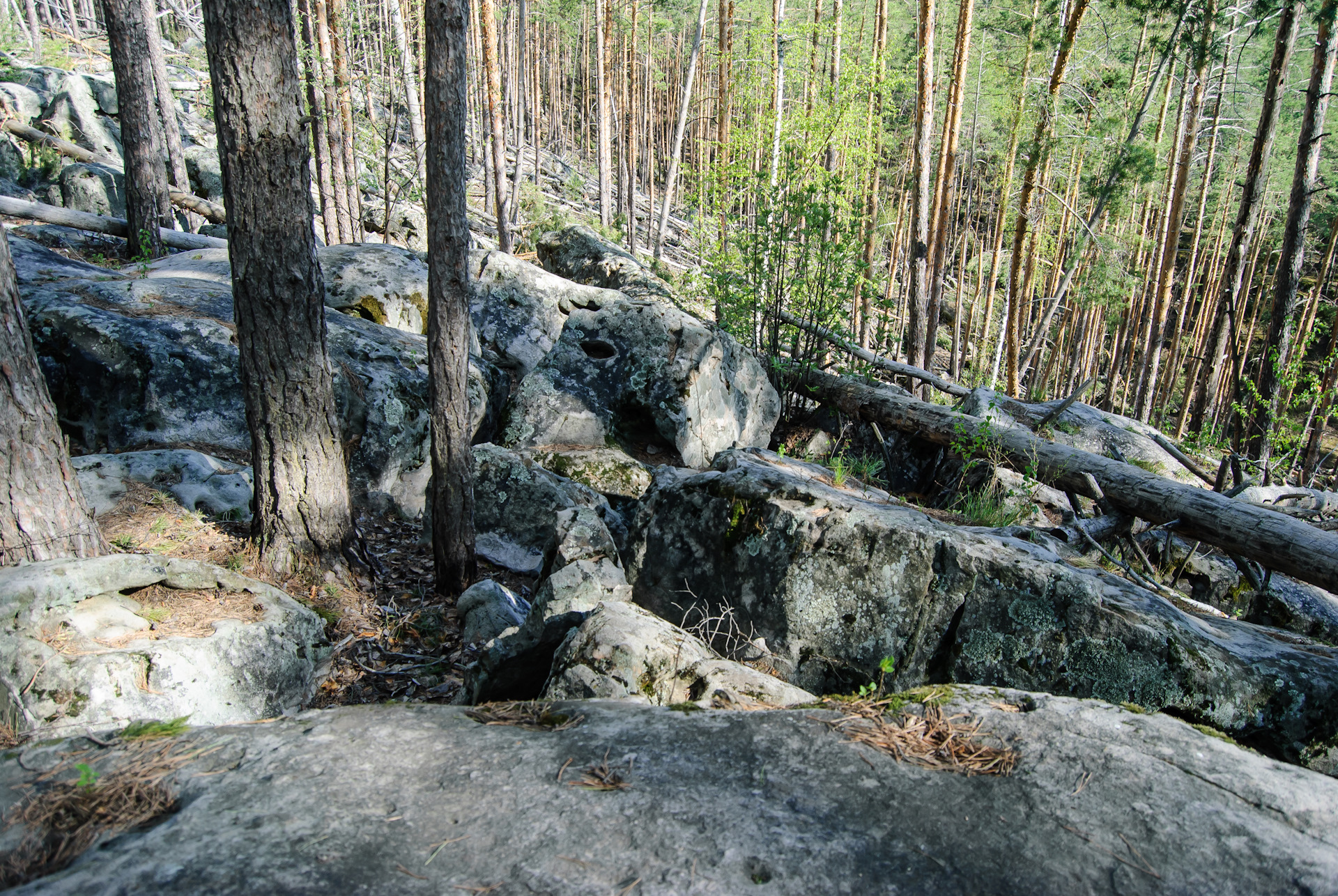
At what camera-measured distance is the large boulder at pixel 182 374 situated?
5883 mm

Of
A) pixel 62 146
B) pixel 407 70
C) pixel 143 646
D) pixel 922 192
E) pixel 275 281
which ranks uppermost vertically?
pixel 407 70

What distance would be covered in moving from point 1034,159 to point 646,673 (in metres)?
13.7

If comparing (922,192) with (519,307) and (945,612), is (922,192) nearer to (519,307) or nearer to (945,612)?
(519,307)

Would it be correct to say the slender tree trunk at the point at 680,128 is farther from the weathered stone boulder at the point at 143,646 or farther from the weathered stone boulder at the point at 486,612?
the weathered stone boulder at the point at 143,646

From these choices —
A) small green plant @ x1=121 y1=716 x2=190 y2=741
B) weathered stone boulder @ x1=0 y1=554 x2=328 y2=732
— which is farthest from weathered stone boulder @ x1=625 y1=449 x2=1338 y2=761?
small green plant @ x1=121 y1=716 x2=190 y2=741

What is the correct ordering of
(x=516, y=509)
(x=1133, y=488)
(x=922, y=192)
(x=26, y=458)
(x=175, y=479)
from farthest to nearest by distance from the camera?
1. (x=922, y=192)
2. (x=1133, y=488)
3. (x=516, y=509)
4. (x=175, y=479)
5. (x=26, y=458)

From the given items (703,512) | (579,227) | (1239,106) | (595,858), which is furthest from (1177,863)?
(1239,106)

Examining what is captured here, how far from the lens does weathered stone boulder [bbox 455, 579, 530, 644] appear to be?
16.1 ft

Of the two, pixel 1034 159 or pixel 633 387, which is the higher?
pixel 1034 159

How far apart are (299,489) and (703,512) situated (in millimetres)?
2719

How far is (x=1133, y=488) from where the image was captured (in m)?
6.61

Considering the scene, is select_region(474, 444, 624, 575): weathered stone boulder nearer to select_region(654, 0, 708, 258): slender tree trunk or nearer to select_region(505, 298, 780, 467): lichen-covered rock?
select_region(505, 298, 780, 467): lichen-covered rock

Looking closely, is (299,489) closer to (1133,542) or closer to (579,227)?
(1133,542)

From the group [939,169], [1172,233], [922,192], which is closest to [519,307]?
[922,192]
